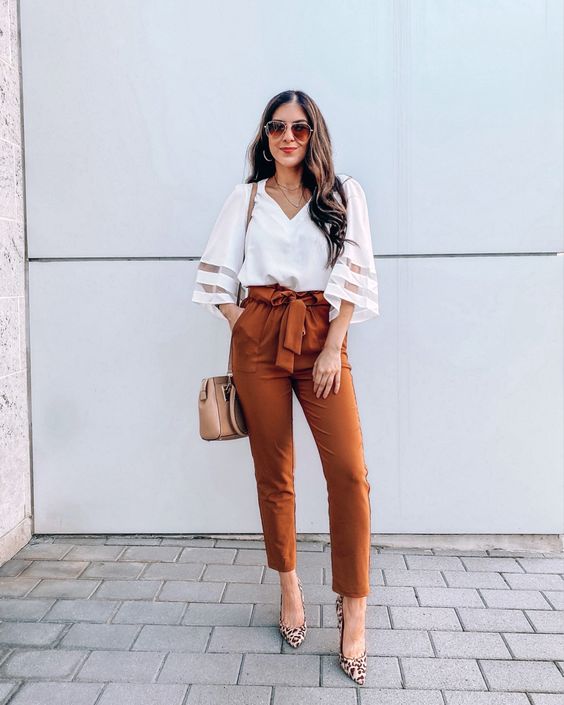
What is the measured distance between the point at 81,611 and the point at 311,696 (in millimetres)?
1140

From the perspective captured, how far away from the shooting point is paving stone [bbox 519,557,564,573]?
342cm

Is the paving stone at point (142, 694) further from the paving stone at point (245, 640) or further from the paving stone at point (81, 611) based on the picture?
the paving stone at point (81, 611)

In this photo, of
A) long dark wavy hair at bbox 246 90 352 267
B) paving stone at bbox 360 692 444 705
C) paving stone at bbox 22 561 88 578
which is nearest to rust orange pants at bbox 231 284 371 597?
long dark wavy hair at bbox 246 90 352 267

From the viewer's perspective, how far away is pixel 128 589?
3.20 meters

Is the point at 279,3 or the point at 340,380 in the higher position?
the point at 279,3

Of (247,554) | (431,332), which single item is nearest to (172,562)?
(247,554)

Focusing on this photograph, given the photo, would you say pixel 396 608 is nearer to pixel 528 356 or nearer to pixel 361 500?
pixel 361 500

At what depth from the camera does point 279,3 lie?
3.51 m

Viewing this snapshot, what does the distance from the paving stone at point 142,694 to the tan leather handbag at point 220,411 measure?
2.93ft

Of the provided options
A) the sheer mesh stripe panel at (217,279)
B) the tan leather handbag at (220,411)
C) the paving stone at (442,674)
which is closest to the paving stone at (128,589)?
the tan leather handbag at (220,411)

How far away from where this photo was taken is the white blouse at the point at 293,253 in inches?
102

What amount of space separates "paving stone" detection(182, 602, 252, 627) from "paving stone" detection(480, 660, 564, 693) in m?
0.98

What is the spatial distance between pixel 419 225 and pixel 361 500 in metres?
1.63

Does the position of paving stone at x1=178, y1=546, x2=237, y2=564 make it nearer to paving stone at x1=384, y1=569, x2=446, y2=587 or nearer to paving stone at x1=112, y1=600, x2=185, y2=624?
paving stone at x1=112, y1=600, x2=185, y2=624
